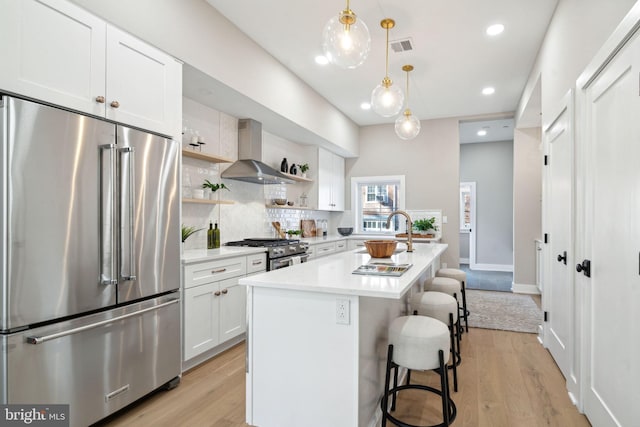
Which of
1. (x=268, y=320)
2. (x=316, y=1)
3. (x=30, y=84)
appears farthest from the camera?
(x=316, y=1)

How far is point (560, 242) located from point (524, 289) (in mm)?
3496

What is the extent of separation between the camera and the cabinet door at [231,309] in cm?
314

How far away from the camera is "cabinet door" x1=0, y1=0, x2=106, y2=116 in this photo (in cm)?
166

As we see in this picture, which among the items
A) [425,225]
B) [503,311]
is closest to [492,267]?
[425,225]

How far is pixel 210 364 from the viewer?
3.00m

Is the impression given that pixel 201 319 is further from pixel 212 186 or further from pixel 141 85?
pixel 141 85

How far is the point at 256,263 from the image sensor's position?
3580mm

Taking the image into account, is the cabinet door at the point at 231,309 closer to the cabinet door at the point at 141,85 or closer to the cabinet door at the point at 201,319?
the cabinet door at the point at 201,319

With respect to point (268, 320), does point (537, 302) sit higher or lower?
lower

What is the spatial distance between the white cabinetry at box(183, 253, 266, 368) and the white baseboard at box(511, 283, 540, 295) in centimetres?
459

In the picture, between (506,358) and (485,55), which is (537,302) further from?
(485,55)

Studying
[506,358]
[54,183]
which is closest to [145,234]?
A: [54,183]

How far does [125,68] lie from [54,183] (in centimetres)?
88

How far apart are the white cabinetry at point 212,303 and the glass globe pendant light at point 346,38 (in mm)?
1900
